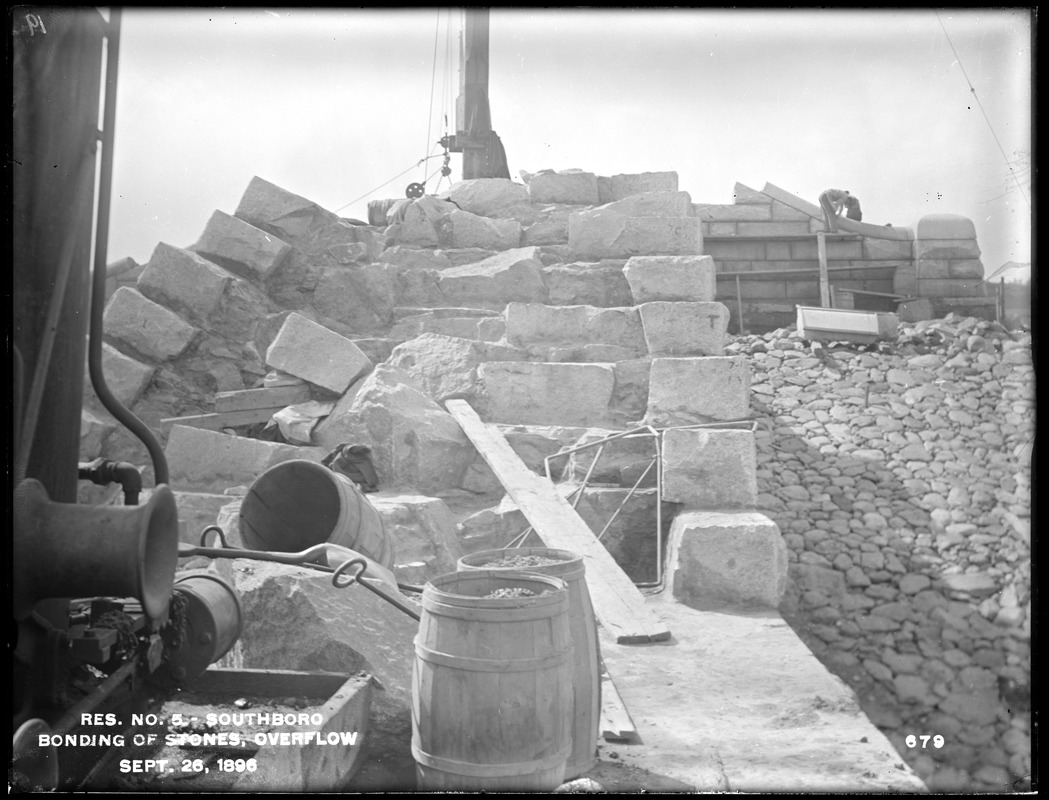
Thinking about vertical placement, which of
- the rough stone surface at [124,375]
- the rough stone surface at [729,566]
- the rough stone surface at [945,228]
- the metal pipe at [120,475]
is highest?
the rough stone surface at [945,228]

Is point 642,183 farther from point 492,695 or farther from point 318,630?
point 492,695

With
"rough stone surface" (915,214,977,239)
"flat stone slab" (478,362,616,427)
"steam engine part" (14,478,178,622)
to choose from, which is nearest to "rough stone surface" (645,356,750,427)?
"flat stone slab" (478,362,616,427)

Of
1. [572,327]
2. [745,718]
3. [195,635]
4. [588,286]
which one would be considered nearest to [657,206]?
[588,286]

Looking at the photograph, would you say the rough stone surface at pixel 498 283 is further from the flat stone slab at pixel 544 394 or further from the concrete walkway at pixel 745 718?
the concrete walkway at pixel 745 718

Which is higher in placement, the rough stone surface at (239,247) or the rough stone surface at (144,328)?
the rough stone surface at (239,247)

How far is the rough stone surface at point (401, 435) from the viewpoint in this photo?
249 inches

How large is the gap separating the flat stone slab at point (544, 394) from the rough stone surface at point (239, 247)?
2870 mm

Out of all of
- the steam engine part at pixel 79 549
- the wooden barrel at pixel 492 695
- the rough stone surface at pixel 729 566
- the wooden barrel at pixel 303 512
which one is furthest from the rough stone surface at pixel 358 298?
the steam engine part at pixel 79 549

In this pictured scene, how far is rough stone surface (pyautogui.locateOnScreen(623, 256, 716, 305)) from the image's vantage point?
8.19 meters

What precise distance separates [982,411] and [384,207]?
7375 millimetres

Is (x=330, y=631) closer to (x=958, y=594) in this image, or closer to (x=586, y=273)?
(x=958, y=594)

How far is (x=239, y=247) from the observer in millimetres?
8625

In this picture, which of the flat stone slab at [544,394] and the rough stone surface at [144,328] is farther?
the rough stone surface at [144,328]

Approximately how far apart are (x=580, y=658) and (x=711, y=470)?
3.02 m
